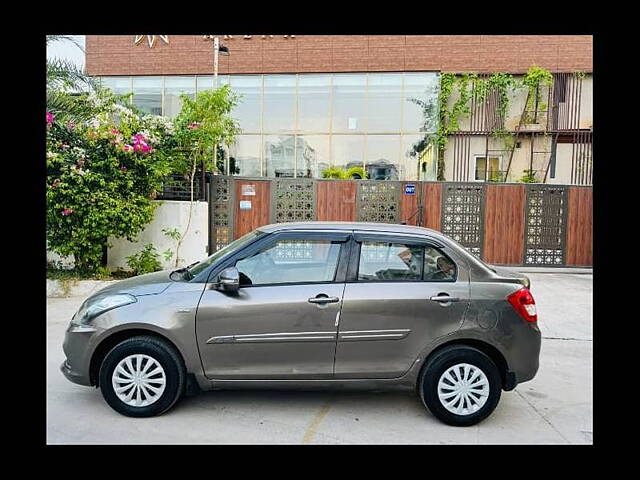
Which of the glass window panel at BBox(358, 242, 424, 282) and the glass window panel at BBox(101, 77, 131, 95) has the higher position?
the glass window panel at BBox(101, 77, 131, 95)

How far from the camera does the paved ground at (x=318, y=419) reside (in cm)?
403

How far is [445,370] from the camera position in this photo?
169 inches

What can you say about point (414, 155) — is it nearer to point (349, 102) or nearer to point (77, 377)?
point (349, 102)

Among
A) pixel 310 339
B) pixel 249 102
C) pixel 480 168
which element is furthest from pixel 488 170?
pixel 310 339

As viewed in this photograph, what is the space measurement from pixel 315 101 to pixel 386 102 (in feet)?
7.70

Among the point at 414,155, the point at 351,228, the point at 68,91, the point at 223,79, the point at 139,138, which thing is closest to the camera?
the point at 351,228

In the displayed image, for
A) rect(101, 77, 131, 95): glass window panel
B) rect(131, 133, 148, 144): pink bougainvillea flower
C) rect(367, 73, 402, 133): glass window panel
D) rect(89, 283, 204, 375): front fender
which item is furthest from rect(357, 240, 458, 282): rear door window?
rect(101, 77, 131, 95): glass window panel

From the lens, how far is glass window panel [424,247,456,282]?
447 cm

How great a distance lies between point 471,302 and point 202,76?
1519cm

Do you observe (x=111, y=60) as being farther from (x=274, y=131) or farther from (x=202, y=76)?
(x=274, y=131)

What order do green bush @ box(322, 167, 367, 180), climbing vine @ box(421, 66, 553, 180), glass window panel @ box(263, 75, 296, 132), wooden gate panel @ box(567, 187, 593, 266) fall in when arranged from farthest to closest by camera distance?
glass window panel @ box(263, 75, 296, 132) < green bush @ box(322, 167, 367, 180) < climbing vine @ box(421, 66, 553, 180) < wooden gate panel @ box(567, 187, 593, 266)

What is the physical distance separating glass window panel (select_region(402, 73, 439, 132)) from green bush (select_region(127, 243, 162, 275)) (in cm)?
944

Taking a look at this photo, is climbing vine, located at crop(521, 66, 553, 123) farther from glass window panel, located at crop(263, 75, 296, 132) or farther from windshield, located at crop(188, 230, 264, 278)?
windshield, located at crop(188, 230, 264, 278)

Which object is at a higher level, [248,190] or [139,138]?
[139,138]
